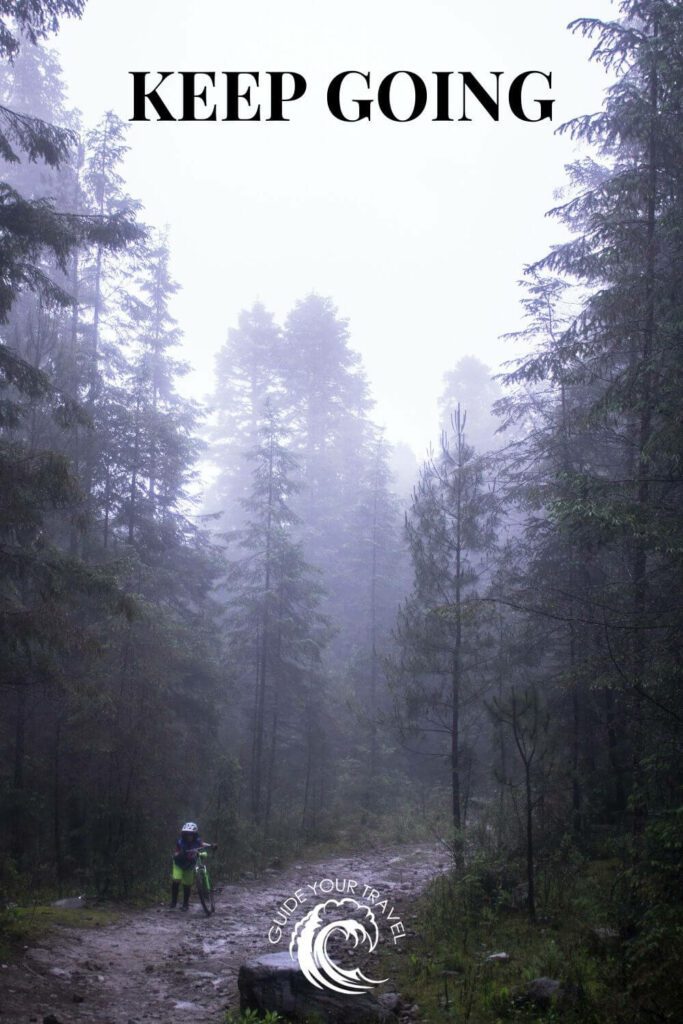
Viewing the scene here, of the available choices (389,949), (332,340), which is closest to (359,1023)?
(389,949)

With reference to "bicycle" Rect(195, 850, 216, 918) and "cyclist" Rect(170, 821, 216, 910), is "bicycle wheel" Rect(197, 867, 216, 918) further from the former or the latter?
"cyclist" Rect(170, 821, 216, 910)

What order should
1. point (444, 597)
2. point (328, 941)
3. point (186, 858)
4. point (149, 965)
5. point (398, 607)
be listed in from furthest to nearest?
1. point (398, 607)
2. point (444, 597)
3. point (186, 858)
4. point (328, 941)
5. point (149, 965)

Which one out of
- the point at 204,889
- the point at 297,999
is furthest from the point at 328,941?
the point at 204,889

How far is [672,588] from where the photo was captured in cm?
1014

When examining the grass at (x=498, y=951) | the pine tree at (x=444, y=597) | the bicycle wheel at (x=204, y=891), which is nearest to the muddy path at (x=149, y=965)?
the bicycle wheel at (x=204, y=891)

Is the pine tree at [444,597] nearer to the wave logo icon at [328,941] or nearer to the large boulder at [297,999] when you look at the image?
the wave logo icon at [328,941]

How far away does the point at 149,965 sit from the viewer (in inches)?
345

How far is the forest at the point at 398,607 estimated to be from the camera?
9562 mm

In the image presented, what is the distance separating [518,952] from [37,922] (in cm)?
703

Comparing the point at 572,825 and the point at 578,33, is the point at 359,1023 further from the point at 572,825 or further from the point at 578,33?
the point at 578,33

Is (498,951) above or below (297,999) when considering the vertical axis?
→ below

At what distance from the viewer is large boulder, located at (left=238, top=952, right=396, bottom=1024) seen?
6.66 metres

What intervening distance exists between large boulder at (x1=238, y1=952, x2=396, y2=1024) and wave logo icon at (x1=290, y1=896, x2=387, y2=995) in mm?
155

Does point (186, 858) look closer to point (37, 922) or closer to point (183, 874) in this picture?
point (183, 874)
